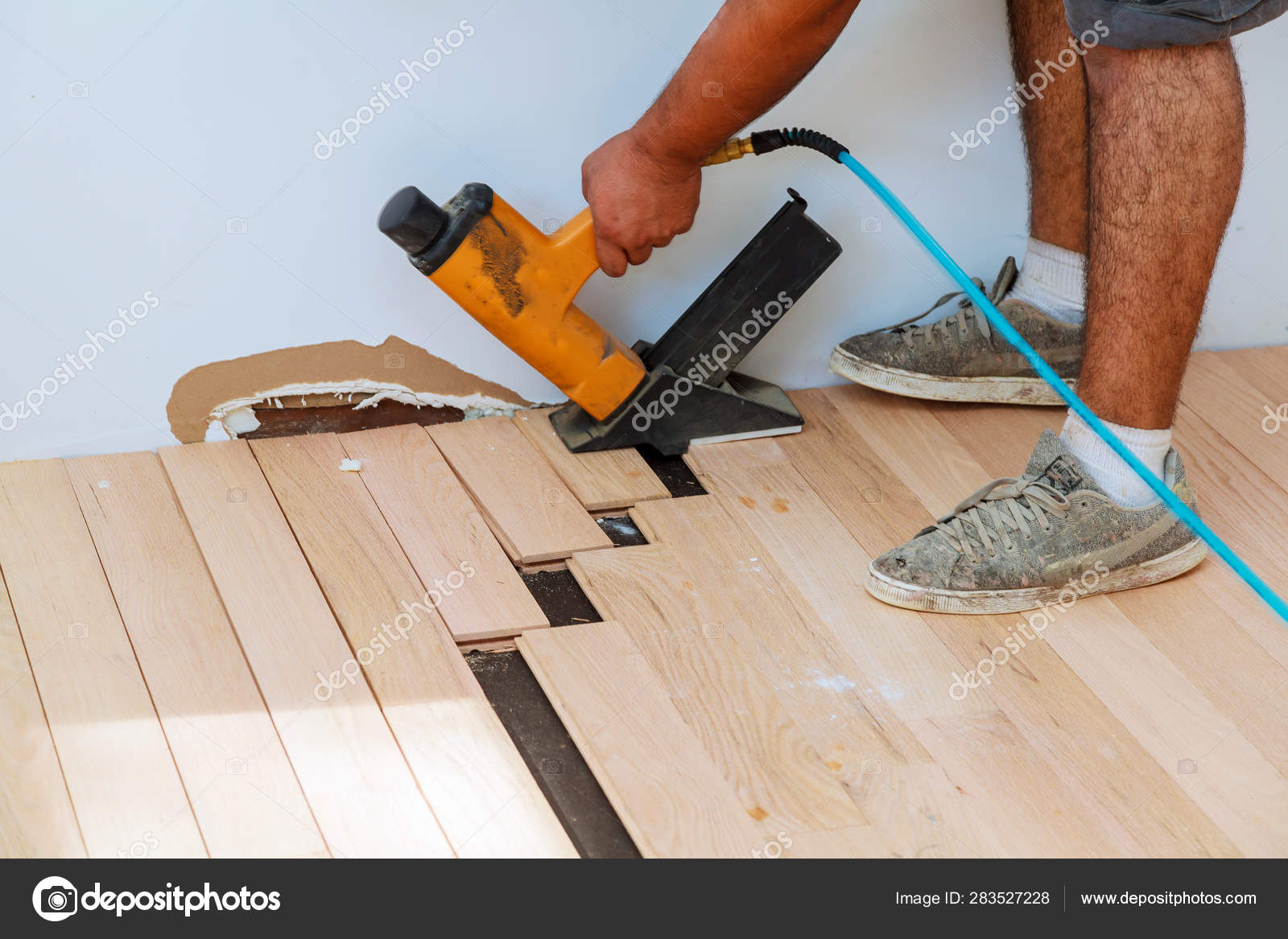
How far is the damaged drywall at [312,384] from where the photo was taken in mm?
2012

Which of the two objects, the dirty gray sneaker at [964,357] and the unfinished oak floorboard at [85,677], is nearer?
the unfinished oak floorboard at [85,677]

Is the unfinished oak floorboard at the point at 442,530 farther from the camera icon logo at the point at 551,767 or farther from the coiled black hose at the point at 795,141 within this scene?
the coiled black hose at the point at 795,141

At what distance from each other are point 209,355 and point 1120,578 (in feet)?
4.90

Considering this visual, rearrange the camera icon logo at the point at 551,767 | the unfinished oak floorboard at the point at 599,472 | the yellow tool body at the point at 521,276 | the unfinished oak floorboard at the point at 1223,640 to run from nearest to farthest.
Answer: the camera icon logo at the point at 551,767 → the unfinished oak floorboard at the point at 1223,640 → the yellow tool body at the point at 521,276 → the unfinished oak floorboard at the point at 599,472

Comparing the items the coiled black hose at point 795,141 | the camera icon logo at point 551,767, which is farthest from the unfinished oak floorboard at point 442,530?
the coiled black hose at point 795,141

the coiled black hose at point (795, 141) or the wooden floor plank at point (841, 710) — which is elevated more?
the coiled black hose at point (795, 141)

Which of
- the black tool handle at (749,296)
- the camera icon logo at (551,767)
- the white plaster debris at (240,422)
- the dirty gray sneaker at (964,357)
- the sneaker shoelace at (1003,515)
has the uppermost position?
the white plaster debris at (240,422)

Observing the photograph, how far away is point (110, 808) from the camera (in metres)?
1.34

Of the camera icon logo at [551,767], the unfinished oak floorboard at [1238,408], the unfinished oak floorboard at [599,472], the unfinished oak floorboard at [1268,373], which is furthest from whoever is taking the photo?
the unfinished oak floorboard at [1268,373]

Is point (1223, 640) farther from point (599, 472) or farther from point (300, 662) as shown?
point (300, 662)

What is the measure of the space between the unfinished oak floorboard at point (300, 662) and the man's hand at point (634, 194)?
2.22ft

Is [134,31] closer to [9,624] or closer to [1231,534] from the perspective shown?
[9,624]

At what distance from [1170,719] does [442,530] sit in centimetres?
106

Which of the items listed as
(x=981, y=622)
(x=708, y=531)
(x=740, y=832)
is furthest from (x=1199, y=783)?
(x=708, y=531)
